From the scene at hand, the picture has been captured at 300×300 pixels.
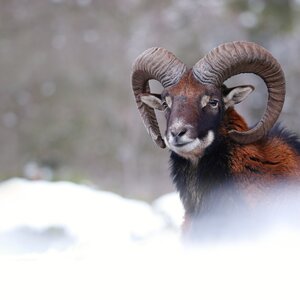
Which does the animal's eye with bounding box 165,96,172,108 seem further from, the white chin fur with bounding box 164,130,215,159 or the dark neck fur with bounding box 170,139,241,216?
the dark neck fur with bounding box 170,139,241,216

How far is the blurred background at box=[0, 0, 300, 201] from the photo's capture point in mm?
34781

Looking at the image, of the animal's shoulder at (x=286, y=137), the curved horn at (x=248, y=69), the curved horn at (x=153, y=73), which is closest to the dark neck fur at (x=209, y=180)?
the curved horn at (x=248, y=69)

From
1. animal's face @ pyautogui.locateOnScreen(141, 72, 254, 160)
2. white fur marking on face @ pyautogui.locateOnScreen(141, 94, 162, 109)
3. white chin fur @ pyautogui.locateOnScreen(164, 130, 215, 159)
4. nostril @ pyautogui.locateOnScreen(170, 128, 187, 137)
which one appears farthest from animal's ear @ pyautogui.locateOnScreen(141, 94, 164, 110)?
nostril @ pyautogui.locateOnScreen(170, 128, 187, 137)

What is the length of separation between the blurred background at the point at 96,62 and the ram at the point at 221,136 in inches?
853

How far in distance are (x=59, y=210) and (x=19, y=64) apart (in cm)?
1954

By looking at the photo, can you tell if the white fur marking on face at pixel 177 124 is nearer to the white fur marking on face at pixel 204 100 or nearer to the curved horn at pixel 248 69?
the white fur marking on face at pixel 204 100

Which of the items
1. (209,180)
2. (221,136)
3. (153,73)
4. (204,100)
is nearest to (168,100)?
(204,100)

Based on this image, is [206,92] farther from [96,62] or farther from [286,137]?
[96,62]

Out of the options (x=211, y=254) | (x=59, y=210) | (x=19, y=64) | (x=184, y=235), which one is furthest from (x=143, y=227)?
(x=19, y=64)

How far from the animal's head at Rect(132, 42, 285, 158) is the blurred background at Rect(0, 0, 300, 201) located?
21.6 metres

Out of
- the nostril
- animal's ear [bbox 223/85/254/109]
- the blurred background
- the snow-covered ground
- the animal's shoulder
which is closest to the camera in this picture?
the snow-covered ground

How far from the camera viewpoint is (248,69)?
11.2 meters

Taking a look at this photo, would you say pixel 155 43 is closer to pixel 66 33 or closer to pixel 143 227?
pixel 66 33

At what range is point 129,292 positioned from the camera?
27.2 feet
